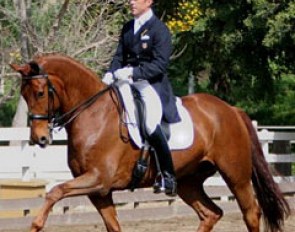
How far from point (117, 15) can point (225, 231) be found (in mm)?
7950

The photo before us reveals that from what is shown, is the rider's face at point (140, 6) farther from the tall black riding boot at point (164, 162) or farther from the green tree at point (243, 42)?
the green tree at point (243, 42)

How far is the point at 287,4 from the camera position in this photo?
50.5 feet

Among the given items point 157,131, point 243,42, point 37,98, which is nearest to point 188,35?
point 243,42

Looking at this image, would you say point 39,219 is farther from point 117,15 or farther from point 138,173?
point 117,15

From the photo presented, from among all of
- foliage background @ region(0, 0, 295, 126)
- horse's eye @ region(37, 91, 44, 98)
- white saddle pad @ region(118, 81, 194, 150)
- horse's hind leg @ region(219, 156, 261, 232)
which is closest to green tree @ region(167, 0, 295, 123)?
foliage background @ region(0, 0, 295, 126)

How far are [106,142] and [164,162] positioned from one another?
0.67 metres

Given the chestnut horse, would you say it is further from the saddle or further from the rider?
the rider

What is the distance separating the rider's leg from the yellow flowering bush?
10389 millimetres

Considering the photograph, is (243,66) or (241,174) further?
(243,66)

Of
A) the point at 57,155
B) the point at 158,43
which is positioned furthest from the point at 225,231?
the point at 158,43

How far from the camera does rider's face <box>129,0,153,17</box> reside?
881 centimetres

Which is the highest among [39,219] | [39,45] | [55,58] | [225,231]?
[55,58]

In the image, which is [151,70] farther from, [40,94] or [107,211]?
[107,211]

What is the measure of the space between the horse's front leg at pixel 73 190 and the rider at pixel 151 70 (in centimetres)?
73
